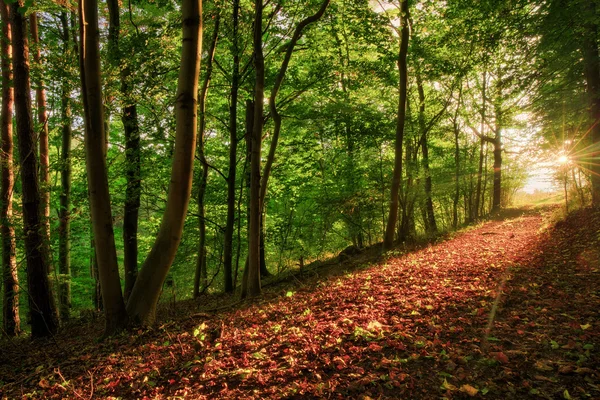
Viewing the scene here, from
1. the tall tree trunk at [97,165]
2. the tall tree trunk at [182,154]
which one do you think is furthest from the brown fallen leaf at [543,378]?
the tall tree trunk at [97,165]

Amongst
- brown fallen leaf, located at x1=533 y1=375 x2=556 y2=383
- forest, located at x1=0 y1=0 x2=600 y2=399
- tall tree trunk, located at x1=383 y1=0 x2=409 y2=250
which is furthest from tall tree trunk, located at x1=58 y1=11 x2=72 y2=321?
brown fallen leaf, located at x1=533 y1=375 x2=556 y2=383

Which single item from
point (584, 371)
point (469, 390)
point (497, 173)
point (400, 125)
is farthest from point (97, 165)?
point (497, 173)

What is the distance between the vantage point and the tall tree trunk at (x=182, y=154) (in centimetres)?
426

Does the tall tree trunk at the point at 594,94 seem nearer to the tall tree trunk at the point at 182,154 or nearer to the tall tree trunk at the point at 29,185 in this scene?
the tall tree trunk at the point at 182,154

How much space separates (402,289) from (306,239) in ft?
24.0

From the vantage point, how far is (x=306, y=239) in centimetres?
1256

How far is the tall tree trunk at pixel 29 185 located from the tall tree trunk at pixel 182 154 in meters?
3.99

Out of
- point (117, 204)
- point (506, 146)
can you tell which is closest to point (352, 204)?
point (117, 204)

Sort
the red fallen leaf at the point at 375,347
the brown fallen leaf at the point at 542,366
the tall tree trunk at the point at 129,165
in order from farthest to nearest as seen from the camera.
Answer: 1. the tall tree trunk at the point at 129,165
2. the red fallen leaf at the point at 375,347
3. the brown fallen leaf at the point at 542,366

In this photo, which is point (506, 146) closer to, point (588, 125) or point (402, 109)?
point (588, 125)

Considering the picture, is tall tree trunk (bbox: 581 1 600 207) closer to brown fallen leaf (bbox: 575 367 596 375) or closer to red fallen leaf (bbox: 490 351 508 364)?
brown fallen leaf (bbox: 575 367 596 375)

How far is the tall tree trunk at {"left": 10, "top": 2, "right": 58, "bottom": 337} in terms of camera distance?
21.6ft

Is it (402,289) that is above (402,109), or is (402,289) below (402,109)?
below

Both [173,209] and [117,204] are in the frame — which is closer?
[173,209]
